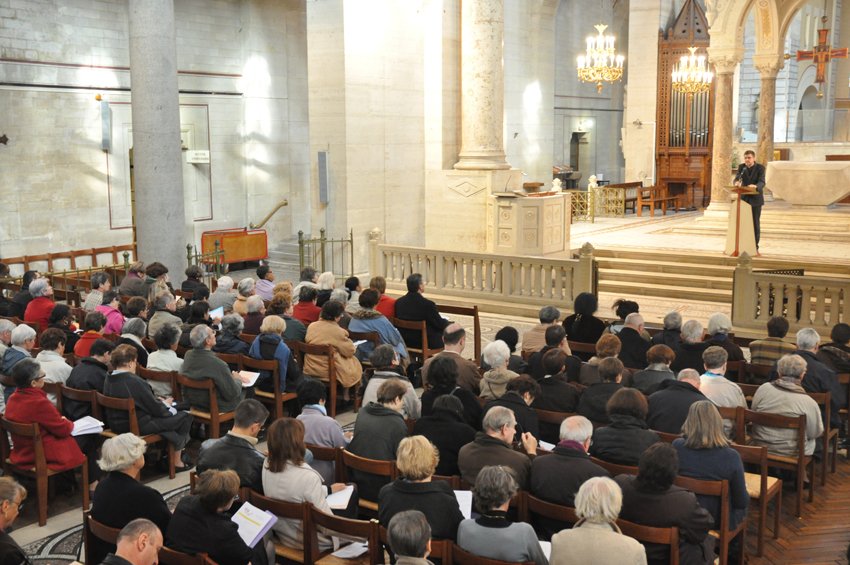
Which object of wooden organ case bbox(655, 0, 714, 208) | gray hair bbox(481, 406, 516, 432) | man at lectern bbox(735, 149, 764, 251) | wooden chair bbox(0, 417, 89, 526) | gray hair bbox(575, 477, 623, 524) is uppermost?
wooden organ case bbox(655, 0, 714, 208)

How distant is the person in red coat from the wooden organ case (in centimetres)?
2150

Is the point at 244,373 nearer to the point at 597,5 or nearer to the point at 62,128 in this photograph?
the point at 62,128

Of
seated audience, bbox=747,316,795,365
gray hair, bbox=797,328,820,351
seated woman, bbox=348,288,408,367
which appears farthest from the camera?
seated woman, bbox=348,288,408,367

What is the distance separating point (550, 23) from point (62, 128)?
41.7 ft

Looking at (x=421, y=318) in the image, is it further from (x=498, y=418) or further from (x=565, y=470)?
(x=565, y=470)

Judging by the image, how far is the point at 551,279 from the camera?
13.1m

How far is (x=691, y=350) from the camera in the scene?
7.57 meters

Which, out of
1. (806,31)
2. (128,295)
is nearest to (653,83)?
(806,31)

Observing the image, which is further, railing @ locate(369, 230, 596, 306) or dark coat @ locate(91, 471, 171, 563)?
railing @ locate(369, 230, 596, 306)

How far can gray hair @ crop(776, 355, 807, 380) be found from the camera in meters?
6.41

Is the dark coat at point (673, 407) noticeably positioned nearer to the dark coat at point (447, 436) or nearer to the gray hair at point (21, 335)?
the dark coat at point (447, 436)

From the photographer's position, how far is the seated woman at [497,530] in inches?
165

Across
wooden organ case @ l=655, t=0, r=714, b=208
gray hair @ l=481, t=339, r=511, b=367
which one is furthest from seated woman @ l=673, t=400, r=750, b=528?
wooden organ case @ l=655, t=0, r=714, b=208

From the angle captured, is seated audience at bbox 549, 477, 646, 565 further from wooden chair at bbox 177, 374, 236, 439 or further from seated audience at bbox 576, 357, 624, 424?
wooden chair at bbox 177, 374, 236, 439
